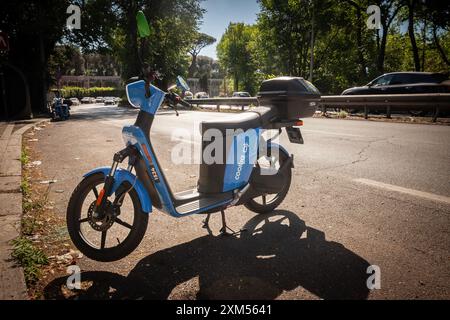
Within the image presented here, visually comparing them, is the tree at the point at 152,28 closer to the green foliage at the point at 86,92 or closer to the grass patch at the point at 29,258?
the grass patch at the point at 29,258

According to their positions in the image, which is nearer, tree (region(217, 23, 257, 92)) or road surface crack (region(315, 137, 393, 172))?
road surface crack (region(315, 137, 393, 172))

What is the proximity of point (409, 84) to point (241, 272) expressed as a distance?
48.8 ft

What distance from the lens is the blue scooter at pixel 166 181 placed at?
288 cm

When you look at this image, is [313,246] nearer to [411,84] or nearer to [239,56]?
[411,84]

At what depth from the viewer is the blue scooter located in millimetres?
2881

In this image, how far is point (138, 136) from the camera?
2.86 m

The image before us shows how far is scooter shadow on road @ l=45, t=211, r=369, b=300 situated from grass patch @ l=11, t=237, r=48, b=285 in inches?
7.5

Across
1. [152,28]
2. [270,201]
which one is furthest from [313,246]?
[152,28]

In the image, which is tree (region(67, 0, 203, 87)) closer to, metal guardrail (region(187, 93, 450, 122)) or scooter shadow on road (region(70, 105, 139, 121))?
scooter shadow on road (region(70, 105, 139, 121))

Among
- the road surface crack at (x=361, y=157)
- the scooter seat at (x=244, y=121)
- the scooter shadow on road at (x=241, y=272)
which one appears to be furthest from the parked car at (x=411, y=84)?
the scooter shadow on road at (x=241, y=272)

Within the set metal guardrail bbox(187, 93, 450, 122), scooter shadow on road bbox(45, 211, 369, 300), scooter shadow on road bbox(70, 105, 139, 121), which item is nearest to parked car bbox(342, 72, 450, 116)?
metal guardrail bbox(187, 93, 450, 122)

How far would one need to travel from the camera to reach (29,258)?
2818mm
